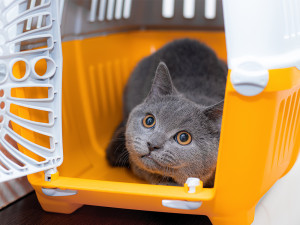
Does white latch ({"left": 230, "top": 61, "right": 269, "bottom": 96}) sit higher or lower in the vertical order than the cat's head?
higher

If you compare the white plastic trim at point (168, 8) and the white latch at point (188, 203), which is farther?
the white plastic trim at point (168, 8)

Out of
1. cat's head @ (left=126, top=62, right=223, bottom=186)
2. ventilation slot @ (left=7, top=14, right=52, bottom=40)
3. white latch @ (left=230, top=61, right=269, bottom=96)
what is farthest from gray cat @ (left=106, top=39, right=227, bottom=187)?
ventilation slot @ (left=7, top=14, right=52, bottom=40)

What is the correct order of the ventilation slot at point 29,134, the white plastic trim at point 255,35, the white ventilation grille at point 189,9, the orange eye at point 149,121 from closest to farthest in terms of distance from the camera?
the white plastic trim at point 255,35 → the ventilation slot at point 29,134 → the orange eye at point 149,121 → the white ventilation grille at point 189,9

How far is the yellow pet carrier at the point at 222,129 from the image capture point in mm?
797

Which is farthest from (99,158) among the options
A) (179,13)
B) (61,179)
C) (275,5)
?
(275,5)

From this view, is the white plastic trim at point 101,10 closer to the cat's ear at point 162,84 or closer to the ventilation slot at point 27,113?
the cat's ear at point 162,84

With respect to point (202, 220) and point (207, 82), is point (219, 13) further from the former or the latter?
point (202, 220)

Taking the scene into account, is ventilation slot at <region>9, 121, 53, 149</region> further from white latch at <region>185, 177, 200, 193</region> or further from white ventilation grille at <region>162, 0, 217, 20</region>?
white ventilation grille at <region>162, 0, 217, 20</region>

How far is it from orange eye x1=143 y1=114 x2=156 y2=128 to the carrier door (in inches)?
12.1

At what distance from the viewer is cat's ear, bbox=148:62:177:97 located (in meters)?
1.17

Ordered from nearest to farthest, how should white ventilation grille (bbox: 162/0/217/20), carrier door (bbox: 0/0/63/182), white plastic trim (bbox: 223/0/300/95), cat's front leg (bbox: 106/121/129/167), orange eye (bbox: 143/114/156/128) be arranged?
white plastic trim (bbox: 223/0/300/95), carrier door (bbox: 0/0/63/182), orange eye (bbox: 143/114/156/128), cat's front leg (bbox: 106/121/129/167), white ventilation grille (bbox: 162/0/217/20)

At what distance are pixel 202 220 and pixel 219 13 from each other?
1.18 m

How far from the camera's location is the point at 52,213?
4.01 ft

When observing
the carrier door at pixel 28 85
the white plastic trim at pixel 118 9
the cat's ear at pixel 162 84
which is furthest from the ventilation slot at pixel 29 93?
the white plastic trim at pixel 118 9
